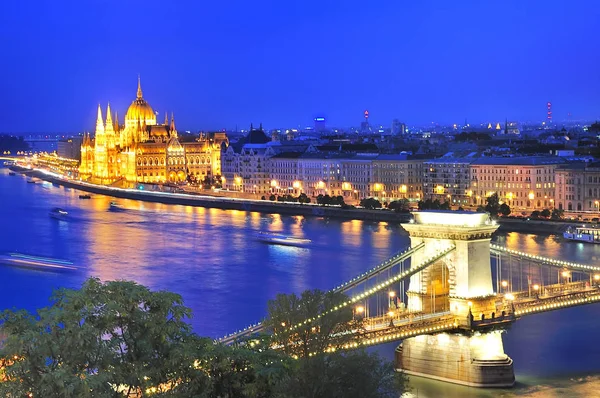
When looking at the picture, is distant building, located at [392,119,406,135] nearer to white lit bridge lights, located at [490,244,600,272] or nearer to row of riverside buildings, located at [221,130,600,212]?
row of riverside buildings, located at [221,130,600,212]

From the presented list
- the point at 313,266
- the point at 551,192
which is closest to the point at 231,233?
the point at 313,266

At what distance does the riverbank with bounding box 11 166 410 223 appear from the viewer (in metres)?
32.9

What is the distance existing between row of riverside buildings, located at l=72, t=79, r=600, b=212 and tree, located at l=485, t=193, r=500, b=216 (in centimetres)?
90

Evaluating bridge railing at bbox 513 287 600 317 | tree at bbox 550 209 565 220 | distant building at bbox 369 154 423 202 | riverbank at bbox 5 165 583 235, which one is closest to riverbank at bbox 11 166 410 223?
riverbank at bbox 5 165 583 235

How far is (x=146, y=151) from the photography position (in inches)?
2157

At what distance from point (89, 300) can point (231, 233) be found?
2194 centimetres

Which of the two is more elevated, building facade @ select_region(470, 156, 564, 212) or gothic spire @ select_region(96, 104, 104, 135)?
gothic spire @ select_region(96, 104, 104, 135)

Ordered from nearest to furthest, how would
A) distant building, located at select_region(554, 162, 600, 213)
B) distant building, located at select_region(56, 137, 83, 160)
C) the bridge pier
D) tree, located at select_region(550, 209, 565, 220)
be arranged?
the bridge pier
tree, located at select_region(550, 209, 565, 220)
distant building, located at select_region(554, 162, 600, 213)
distant building, located at select_region(56, 137, 83, 160)

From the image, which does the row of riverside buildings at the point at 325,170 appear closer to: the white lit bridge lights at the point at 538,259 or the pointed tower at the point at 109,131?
the pointed tower at the point at 109,131

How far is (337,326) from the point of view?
28.6 feet

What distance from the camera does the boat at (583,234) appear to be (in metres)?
25.0

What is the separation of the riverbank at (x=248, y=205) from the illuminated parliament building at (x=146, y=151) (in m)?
2.21

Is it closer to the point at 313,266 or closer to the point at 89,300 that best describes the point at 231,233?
the point at 313,266

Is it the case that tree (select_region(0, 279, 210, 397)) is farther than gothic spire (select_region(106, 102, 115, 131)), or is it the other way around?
gothic spire (select_region(106, 102, 115, 131))
